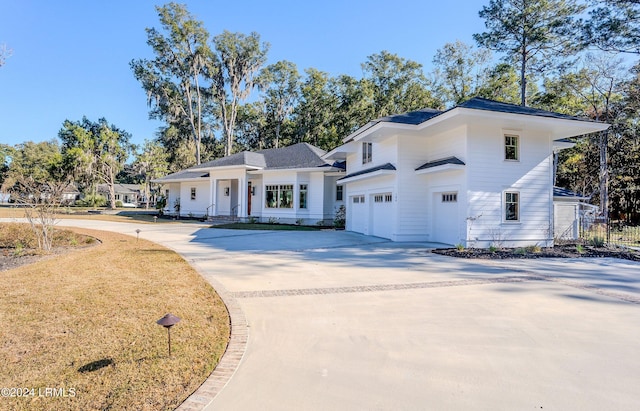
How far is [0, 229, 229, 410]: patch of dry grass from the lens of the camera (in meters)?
2.80

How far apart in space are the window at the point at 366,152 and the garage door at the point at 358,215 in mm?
1939

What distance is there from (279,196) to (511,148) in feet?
48.7

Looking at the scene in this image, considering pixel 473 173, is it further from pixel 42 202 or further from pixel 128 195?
pixel 128 195

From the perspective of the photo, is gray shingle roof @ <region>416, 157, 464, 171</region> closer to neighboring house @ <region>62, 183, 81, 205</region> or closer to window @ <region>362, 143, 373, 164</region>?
window @ <region>362, 143, 373, 164</region>

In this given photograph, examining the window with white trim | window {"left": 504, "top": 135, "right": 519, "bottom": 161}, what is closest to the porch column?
the window with white trim

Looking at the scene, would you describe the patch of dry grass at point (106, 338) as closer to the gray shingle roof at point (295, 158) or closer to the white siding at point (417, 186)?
the white siding at point (417, 186)

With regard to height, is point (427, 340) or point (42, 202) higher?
point (42, 202)

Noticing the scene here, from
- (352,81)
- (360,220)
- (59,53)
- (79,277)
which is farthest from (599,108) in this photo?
(59,53)

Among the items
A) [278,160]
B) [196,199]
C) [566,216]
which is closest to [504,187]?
[566,216]

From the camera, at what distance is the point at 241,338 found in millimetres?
3965

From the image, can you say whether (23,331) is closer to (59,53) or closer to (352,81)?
(59,53)

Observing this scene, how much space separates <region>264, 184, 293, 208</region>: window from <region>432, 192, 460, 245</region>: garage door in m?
11.2

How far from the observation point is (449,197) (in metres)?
13.4

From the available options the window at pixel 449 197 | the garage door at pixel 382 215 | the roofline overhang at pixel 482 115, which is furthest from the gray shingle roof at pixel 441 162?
the garage door at pixel 382 215
